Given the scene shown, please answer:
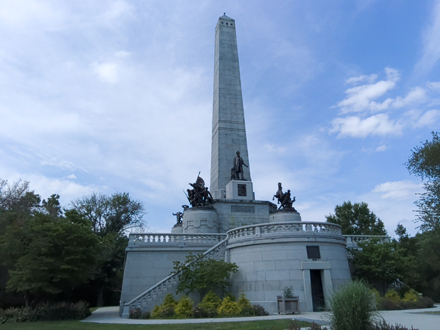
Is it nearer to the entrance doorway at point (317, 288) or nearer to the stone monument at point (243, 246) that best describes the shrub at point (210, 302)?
the stone monument at point (243, 246)

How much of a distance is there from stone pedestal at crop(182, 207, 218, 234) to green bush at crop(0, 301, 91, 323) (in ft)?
37.5

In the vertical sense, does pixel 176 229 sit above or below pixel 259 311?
above

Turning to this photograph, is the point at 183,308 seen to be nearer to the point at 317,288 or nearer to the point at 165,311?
the point at 165,311

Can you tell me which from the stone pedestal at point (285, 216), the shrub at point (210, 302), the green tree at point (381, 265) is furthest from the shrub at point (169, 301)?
the stone pedestal at point (285, 216)


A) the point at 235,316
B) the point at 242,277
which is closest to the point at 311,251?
the point at 242,277

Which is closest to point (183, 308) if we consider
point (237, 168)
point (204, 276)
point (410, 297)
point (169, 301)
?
point (169, 301)

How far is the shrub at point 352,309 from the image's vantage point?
25.1ft

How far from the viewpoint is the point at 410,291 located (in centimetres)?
1909

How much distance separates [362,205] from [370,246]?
96.0 ft

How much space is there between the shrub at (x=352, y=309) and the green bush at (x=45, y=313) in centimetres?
1428

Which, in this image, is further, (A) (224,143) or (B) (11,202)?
(A) (224,143)

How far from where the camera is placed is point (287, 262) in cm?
1742

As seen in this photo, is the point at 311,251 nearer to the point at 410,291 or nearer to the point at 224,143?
the point at 410,291

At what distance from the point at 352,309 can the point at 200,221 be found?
65.8 ft
